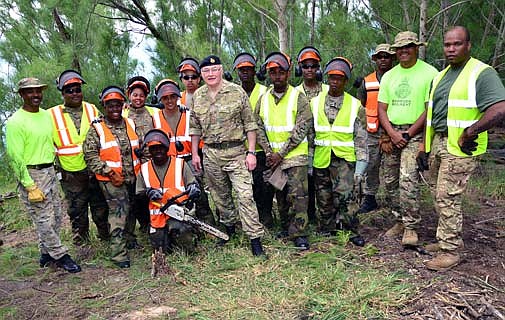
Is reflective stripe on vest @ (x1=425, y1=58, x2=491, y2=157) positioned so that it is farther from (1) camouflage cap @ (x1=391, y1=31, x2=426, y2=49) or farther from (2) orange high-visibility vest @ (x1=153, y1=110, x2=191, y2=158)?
(2) orange high-visibility vest @ (x1=153, y1=110, x2=191, y2=158)

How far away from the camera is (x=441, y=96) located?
167 inches

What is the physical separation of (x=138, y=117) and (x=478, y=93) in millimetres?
3374

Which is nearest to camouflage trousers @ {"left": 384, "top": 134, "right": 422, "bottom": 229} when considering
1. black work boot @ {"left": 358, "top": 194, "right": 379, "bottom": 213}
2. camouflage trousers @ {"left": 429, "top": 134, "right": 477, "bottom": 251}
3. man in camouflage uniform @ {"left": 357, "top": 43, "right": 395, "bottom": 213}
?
camouflage trousers @ {"left": 429, "top": 134, "right": 477, "bottom": 251}

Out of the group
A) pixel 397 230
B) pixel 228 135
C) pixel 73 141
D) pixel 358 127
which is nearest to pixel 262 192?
pixel 228 135

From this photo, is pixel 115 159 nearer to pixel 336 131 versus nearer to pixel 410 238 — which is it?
pixel 336 131

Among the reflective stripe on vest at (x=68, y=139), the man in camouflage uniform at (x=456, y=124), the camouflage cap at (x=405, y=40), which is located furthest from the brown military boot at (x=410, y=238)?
the reflective stripe on vest at (x=68, y=139)

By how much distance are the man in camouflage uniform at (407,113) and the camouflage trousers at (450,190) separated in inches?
14.8

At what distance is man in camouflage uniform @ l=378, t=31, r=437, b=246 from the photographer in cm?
466

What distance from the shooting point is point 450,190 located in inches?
164

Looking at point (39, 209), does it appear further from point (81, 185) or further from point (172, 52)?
point (172, 52)

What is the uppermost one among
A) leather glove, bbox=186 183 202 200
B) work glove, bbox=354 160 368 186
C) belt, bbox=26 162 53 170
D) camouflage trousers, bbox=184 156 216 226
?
belt, bbox=26 162 53 170

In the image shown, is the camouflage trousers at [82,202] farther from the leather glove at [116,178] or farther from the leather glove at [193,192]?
the leather glove at [193,192]

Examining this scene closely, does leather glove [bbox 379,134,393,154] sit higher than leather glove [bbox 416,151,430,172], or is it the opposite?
leather glove [bbox 379,134,393,154]

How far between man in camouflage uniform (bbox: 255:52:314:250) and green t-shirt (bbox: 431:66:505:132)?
1253 millimetres
